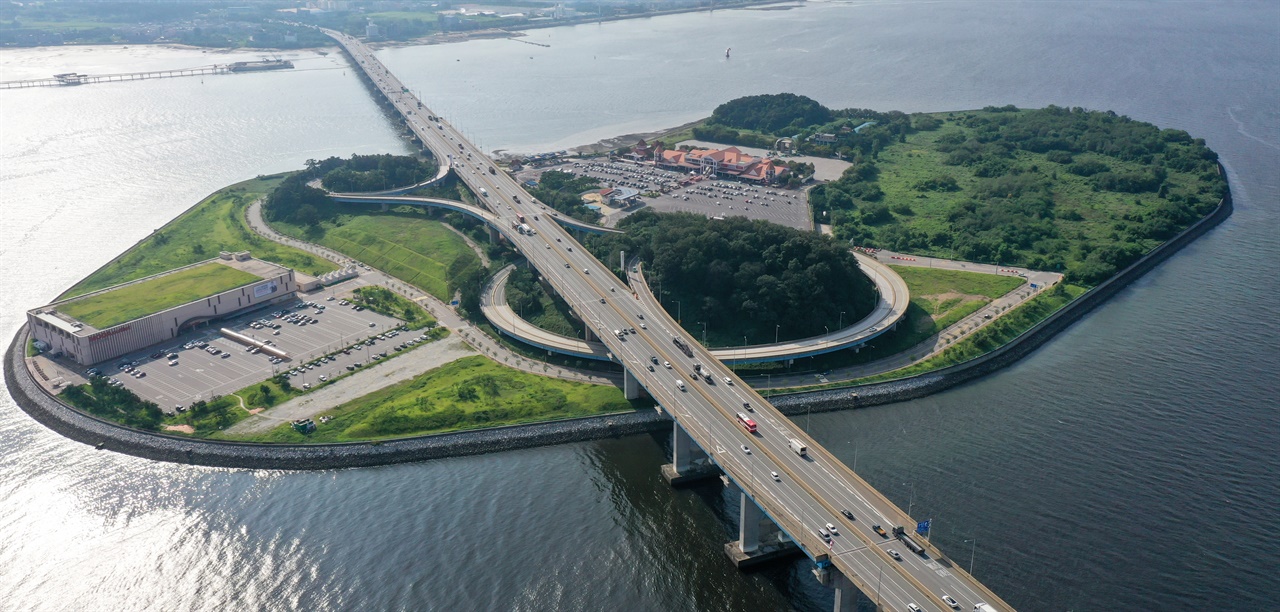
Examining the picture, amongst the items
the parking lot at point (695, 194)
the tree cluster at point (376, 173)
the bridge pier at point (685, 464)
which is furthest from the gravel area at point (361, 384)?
the tree cluster at point (376, 173)

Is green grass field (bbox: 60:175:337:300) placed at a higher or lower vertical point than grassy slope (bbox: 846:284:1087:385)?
higher

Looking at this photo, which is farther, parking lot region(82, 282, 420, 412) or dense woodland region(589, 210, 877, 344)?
dense woodland region(589, 210, 877, 344)

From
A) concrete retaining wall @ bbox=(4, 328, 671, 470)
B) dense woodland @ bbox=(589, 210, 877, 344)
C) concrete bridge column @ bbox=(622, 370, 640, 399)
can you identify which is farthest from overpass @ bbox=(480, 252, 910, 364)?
concrete retaining wall @ bbox=(4, 328, 671, 470)

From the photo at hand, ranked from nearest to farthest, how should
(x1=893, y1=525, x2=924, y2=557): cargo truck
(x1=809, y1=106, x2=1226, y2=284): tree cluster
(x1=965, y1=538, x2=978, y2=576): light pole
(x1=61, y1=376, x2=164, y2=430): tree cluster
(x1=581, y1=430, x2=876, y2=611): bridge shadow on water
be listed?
(x1=893, y1=525, x2=924, y2=557): cargo truck < (x1=581, y1=430, x2=876, y2=611): bridge shadow on water < (x1=965, y1=538, x2=978, y2=576): light pole < (x1=61, y1=376, x2=164, y2=430): tree cluster < (x1=809, y1=106, x2=1226, y2=284): tree cluster

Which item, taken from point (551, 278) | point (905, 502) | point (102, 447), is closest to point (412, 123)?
point (551, 278)

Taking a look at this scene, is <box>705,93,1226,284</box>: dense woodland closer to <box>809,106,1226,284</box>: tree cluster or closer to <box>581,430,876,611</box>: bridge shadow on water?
<box>809,106,1226,284</box>: tree cluster

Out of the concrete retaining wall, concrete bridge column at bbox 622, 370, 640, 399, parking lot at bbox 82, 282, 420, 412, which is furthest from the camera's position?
parking lot at bbox 82, 282, 420, 412

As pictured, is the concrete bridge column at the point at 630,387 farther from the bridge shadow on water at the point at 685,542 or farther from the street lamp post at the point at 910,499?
the street lamp post at the point at 910,499

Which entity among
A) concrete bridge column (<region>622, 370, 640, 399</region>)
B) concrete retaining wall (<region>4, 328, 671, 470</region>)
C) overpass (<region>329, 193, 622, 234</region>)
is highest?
overpass (<region>329, 193, 622, 234</region>)
